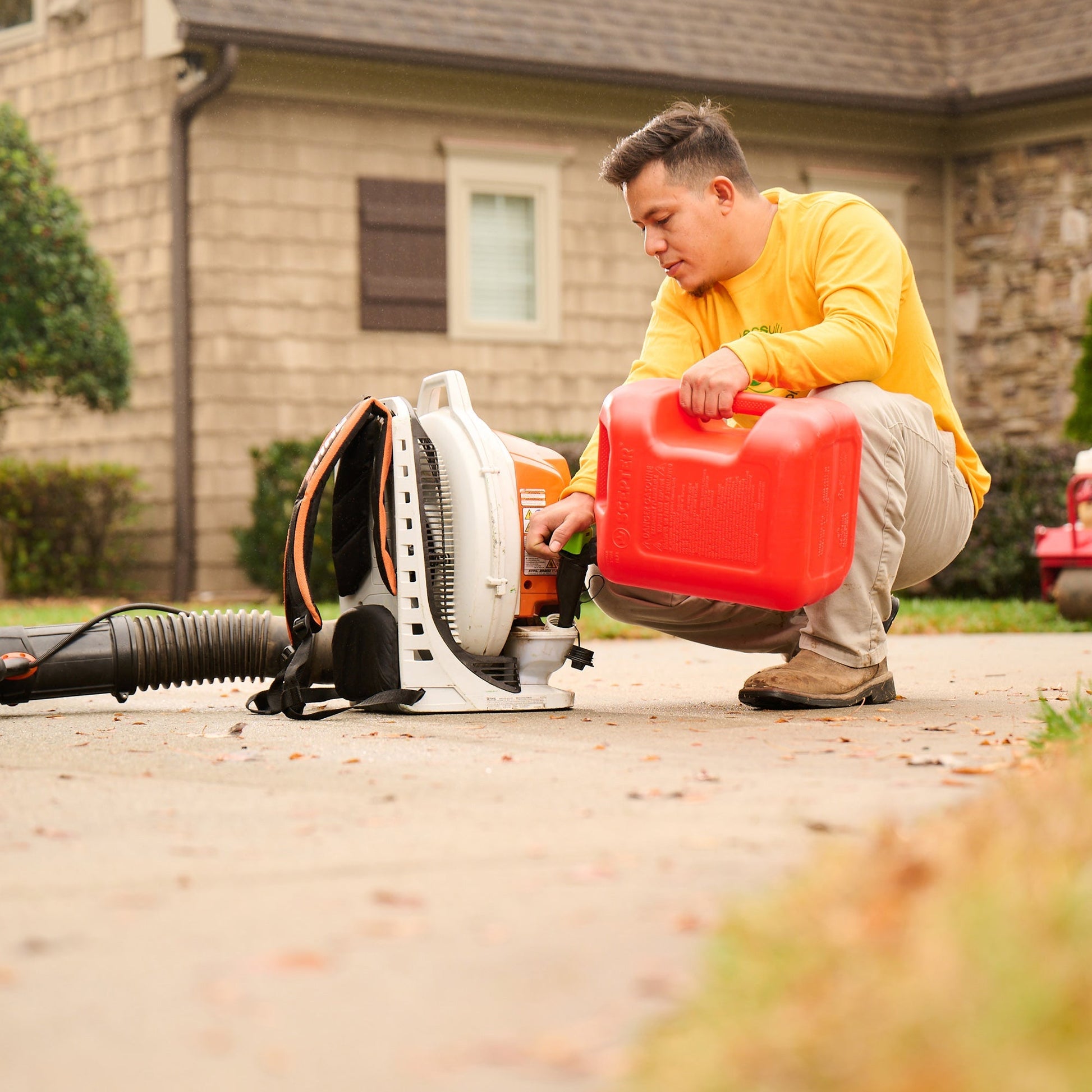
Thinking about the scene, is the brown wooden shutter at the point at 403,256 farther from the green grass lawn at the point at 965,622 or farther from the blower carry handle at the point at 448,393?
the blower carry handle at the point at 448,393

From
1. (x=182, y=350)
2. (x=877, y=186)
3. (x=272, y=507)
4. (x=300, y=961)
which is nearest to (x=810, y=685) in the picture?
(x=300, y=961)

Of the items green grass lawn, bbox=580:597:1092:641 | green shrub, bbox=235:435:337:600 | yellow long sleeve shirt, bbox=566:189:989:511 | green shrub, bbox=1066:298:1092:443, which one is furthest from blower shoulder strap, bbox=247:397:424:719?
green shrub, bbox=1066:298:1092:443

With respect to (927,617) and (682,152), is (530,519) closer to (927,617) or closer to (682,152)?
(682,152)

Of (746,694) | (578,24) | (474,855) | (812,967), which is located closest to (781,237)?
(746,694)

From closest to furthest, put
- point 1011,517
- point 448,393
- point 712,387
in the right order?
point 712,387 → point 448,393 → point 1011,517

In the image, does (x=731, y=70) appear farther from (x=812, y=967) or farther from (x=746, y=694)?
(x=812, y=967)

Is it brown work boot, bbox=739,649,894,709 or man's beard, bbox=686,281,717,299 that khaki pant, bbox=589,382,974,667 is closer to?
brown work boot, bbox=739,649,894,709

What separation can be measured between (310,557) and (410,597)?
0.26 m

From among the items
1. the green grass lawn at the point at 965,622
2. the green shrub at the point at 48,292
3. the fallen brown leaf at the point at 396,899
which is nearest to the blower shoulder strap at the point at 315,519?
the fallen brown leaf at the point at 396,899

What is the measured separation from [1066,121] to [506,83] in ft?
13.1

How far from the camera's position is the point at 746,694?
145 inches

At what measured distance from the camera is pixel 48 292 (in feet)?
31.0

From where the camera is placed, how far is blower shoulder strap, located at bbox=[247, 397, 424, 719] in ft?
11.9

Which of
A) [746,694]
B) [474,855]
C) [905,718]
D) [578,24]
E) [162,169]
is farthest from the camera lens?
[578,24]
